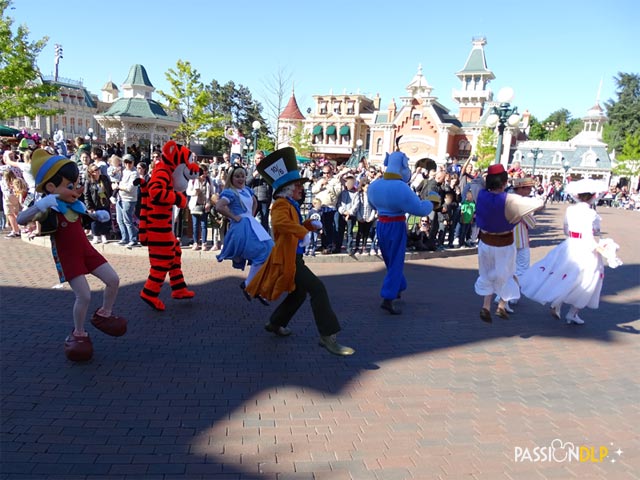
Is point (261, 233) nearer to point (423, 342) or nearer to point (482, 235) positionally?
point (423, 342)

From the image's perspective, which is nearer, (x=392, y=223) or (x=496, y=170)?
(x=496, y=170)

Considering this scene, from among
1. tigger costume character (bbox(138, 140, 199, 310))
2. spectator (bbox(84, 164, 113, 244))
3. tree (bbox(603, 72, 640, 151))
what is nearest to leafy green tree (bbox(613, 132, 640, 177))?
tree (bbox(603, 72, 640, 151))

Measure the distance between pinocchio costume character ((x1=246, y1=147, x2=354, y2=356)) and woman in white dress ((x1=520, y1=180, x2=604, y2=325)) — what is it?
10.7ft

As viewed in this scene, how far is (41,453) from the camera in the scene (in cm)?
287

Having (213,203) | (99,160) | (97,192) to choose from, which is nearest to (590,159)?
(213,203)

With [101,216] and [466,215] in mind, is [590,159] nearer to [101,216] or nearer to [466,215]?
[466,215]

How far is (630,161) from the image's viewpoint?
4956 centimetres

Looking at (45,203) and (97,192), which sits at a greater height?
(45,203)

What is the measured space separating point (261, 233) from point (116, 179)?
5.55 metres

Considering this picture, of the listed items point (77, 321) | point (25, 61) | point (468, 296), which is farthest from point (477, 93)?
point (77, 321)

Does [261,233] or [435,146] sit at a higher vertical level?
[435,146]

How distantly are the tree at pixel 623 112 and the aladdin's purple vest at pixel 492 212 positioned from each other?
223ft

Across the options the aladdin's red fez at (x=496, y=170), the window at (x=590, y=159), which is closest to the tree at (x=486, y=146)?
the window at (x=590, y=159)

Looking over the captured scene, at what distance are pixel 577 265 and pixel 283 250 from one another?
4.09m
